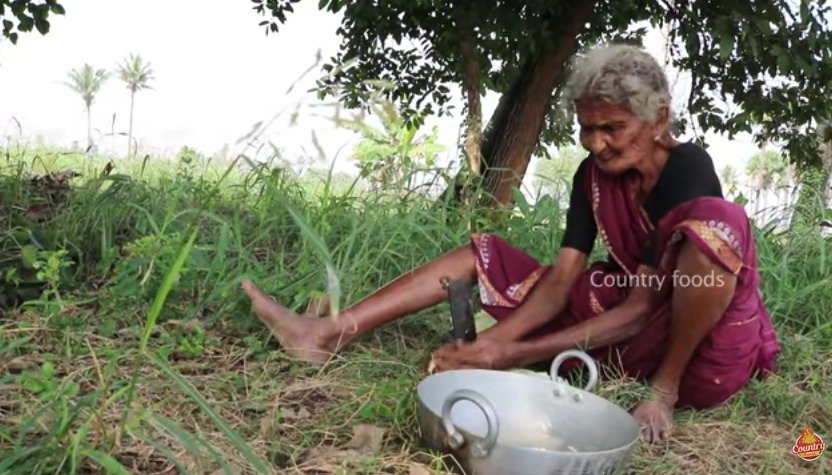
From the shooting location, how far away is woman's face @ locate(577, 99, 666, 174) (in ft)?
7.73

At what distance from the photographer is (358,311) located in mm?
2611

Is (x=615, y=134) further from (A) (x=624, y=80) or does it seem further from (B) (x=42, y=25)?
(B) (x=42, y=25)

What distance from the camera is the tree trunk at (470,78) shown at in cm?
481

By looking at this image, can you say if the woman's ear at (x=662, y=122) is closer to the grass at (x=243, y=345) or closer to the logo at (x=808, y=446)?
the grass at (x=243, y=345)

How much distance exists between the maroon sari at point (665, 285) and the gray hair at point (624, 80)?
0.29 m

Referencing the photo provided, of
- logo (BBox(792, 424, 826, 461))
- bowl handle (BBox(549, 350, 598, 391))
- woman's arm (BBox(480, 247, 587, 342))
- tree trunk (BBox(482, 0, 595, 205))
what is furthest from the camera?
tree trunk (BBox(482, 0, 595, 205))

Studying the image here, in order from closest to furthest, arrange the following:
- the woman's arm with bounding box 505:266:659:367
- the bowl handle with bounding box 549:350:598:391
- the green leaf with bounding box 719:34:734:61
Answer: the bowl handle with bounding box 549:350:598:391 → the woman's arm with bounding box 505:266:659:367 → the green leaf with bounding box 719:34:734:61

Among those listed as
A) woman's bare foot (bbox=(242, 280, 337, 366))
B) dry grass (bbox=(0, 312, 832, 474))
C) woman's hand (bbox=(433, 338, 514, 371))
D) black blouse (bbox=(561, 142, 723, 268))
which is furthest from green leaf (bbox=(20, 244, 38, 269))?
black blouse (bbox=(561, 142, 723, 268))

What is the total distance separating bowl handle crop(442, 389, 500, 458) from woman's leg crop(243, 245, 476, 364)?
2.55 feet

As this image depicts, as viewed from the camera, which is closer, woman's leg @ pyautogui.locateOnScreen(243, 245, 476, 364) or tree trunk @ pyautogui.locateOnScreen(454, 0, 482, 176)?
woman's leg @ pyautogui.locateOnScreen(243, 245, 476, 364)

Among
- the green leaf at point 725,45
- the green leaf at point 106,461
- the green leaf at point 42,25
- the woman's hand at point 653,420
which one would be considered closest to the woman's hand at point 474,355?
the woman's hand at point 653,420

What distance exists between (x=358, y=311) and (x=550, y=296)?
1.89ft

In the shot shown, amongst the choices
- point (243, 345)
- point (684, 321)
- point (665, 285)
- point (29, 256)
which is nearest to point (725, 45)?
point (665, 285)

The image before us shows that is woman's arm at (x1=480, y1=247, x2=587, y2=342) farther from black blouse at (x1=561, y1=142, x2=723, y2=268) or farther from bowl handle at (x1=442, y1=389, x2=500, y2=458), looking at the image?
bowl handle at (x1=442, y1=389, x2=500, y2=458)
